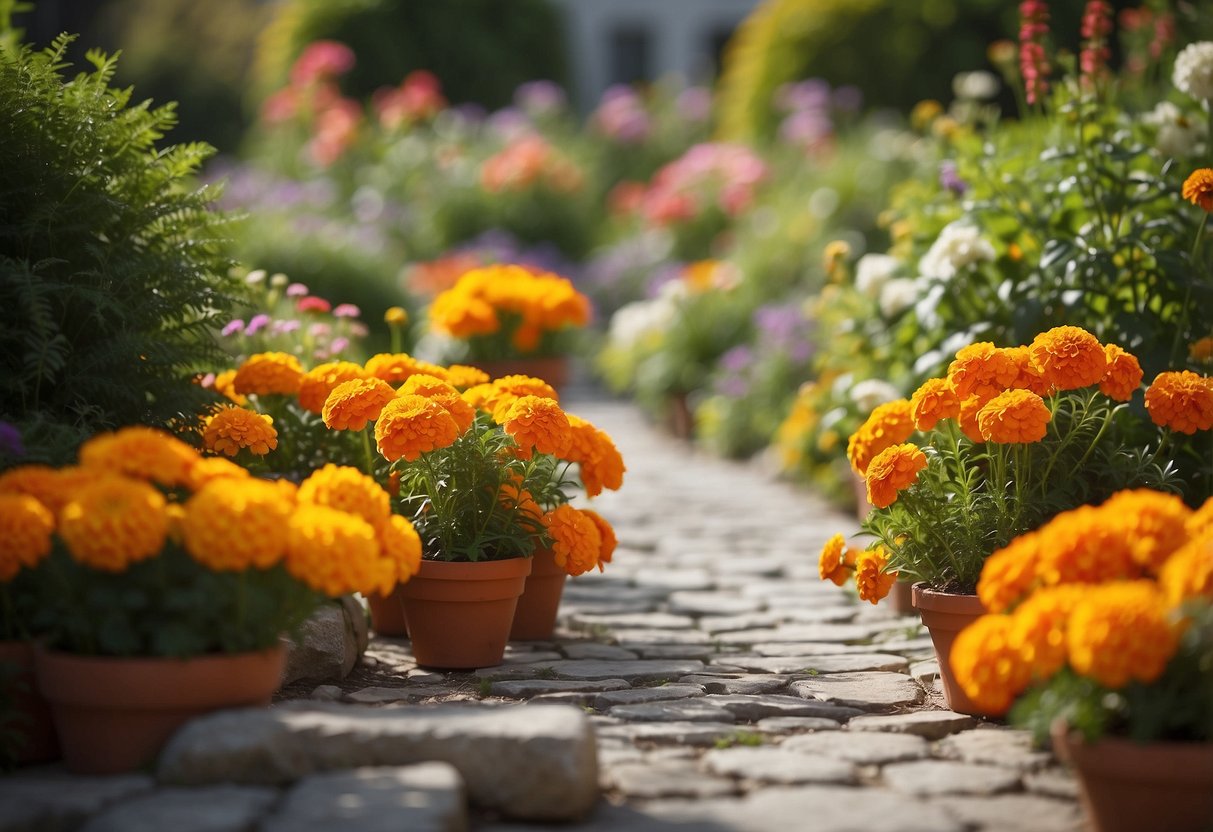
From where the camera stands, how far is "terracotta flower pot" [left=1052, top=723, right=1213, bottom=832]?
98.3 inches

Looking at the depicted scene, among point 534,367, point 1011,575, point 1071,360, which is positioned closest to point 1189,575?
point 1011,575

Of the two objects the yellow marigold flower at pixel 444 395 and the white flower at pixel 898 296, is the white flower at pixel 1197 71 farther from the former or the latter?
the yellow marigold flower at pixel 444 395

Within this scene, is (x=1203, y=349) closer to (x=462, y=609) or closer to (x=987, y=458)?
(x=987, y=458)

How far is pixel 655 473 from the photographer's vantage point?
7289 mm

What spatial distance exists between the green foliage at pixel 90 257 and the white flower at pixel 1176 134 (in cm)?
308

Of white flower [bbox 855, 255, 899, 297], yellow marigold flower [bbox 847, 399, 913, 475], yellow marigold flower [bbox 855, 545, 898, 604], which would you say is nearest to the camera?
yellow marigold flower [bbox 855, 545, 898, 604]

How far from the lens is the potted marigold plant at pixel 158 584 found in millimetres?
2715

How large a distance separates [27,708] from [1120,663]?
2.23 metres

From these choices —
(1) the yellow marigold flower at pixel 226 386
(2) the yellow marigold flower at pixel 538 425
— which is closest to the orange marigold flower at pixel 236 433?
(1) the yellow marigold flower at pixel 226 386

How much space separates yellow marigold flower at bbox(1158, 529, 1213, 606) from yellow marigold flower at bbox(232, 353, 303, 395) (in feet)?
8.18

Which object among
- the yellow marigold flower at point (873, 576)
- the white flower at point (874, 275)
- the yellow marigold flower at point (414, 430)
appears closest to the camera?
the yellow marigold flower at point (414, 430)

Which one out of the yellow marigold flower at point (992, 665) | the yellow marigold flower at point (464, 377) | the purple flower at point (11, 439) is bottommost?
the yellow marigold flower at point (992, 665)

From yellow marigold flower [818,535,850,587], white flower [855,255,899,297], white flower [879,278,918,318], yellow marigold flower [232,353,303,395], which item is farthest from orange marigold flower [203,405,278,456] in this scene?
white flower [855,255,899,297]

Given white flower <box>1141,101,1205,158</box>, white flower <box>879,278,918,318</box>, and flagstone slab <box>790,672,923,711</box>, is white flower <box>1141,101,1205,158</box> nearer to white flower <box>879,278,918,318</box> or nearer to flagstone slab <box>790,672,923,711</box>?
white flower <box>879,278,918,318</box>
